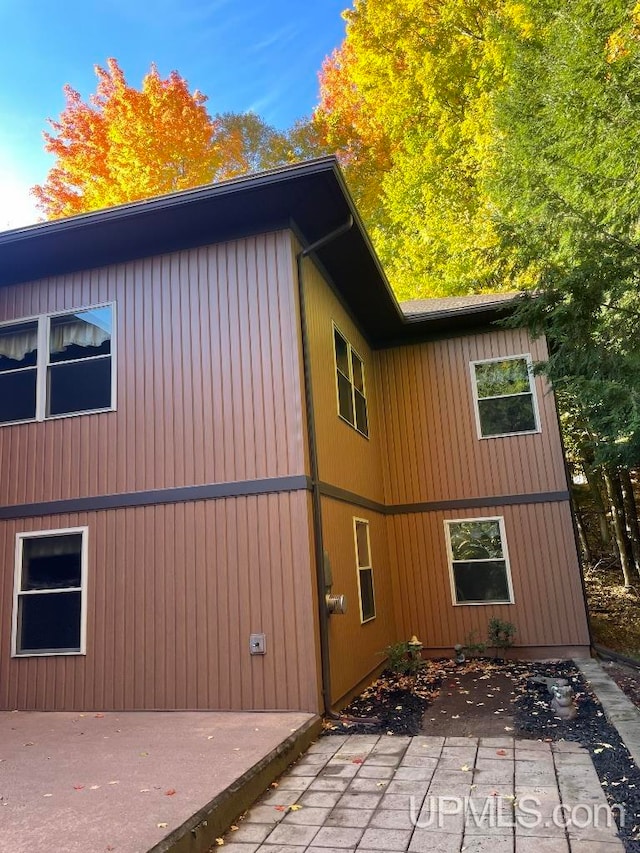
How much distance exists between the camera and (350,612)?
6.50 meters

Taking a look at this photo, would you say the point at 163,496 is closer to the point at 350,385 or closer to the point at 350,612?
the point at 350,612

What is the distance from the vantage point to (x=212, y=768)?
3.71 metres

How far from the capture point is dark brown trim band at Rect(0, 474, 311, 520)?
220 inches

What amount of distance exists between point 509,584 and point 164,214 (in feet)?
21.0

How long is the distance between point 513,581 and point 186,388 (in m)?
5.25

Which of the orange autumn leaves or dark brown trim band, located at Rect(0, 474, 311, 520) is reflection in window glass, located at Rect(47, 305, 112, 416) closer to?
dark brown trim band, located at Rect(0, 474, 311, 520)

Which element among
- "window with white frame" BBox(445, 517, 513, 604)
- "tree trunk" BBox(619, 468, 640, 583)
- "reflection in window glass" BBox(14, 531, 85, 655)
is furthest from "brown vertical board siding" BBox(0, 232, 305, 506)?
"tree trunk" BBox(619, 468, 640, 583)

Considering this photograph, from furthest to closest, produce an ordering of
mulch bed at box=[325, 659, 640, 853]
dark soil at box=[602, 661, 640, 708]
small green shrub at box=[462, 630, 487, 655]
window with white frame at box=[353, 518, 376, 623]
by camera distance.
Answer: small green shrub at box=[462, 630, 487, 655] < window with white frame at box=[353, 518, 376, 623] < dark soil at box=[602, 661, 640, 708] < mulch bed at box=[325, 659, 640, 853]

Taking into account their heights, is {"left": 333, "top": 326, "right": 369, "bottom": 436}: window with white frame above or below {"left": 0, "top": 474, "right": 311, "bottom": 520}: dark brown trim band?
above

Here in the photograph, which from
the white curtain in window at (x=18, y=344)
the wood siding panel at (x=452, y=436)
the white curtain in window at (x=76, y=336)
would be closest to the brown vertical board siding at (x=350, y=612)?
the wood siding panel at (x=452, y=436)

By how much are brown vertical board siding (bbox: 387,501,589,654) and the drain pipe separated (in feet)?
11.7

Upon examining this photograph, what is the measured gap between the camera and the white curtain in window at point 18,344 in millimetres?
6820

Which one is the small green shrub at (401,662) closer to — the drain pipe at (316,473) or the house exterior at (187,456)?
the house exterior at (187,456)

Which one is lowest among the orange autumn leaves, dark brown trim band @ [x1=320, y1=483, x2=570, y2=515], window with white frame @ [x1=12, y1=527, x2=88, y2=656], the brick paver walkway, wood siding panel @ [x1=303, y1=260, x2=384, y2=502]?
the brick paver walkway
